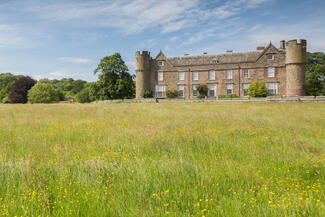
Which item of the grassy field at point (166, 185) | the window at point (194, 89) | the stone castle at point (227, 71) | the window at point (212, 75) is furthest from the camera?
the window at point (194, 89)

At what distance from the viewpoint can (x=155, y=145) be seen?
7152mm

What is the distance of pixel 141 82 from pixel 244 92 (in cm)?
2267

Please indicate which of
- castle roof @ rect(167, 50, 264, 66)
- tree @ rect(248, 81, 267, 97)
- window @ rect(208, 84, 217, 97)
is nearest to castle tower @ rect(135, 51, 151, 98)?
castle roof @ rect(167, 50, 264, 66)

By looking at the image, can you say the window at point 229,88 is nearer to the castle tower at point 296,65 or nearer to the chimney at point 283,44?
the castle tower at point 296,65

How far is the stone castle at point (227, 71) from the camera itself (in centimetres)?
4538

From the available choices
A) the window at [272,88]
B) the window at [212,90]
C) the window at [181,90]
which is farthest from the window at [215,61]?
the window at [272,88]

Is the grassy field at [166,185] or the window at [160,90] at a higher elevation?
the window at [160,90]

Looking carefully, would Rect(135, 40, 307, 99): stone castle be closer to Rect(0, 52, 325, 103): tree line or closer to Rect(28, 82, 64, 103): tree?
Rect(0, 52, 325, 103): tree line

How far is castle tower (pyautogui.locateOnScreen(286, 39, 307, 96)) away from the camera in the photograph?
44.3 metres

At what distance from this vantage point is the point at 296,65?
44906 millimetres

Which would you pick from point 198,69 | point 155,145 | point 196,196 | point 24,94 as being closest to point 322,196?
point 196,196

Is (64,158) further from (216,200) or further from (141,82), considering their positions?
(141,82)

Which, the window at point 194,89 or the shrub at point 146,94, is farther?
the window at point 194,89

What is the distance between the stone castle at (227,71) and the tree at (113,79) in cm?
294
